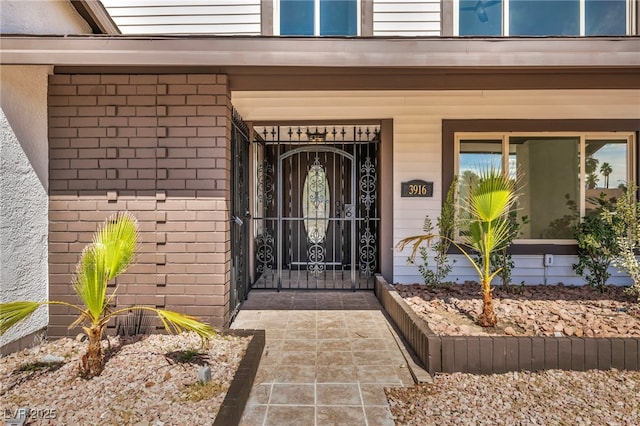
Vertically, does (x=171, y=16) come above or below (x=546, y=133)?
above

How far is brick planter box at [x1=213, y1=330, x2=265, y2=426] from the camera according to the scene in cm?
203

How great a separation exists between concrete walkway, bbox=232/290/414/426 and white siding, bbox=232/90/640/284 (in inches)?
52.3

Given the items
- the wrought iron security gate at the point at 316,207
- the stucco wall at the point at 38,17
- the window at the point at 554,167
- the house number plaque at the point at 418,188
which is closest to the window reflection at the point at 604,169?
the window at the point at 554,167

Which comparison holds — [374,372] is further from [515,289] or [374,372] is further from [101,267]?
[515,289]

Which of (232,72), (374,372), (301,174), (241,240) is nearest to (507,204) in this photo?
(374,372)

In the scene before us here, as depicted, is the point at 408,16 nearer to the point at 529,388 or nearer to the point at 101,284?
the point at 529,388

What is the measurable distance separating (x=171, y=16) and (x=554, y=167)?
5.72 m

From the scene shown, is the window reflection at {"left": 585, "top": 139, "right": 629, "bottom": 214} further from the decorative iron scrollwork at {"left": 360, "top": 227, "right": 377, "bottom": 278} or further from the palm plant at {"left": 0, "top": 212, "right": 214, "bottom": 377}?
the palm plant at {"left": 0, "top": 212, "right": 214, "bottom": 377}

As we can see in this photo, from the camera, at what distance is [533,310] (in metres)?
3.62

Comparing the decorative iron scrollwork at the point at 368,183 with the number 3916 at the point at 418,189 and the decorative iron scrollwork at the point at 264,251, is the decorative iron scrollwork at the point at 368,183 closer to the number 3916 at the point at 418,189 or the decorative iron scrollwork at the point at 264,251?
the number 3916 at the point at 418,189

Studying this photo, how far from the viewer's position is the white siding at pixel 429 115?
15.2 ft

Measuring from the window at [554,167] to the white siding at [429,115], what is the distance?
30 cm

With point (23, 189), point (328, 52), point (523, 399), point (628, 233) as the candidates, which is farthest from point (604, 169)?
point (23, 189)

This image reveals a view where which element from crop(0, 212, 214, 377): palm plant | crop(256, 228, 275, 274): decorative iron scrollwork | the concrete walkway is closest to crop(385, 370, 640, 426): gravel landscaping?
the concrete walkway
